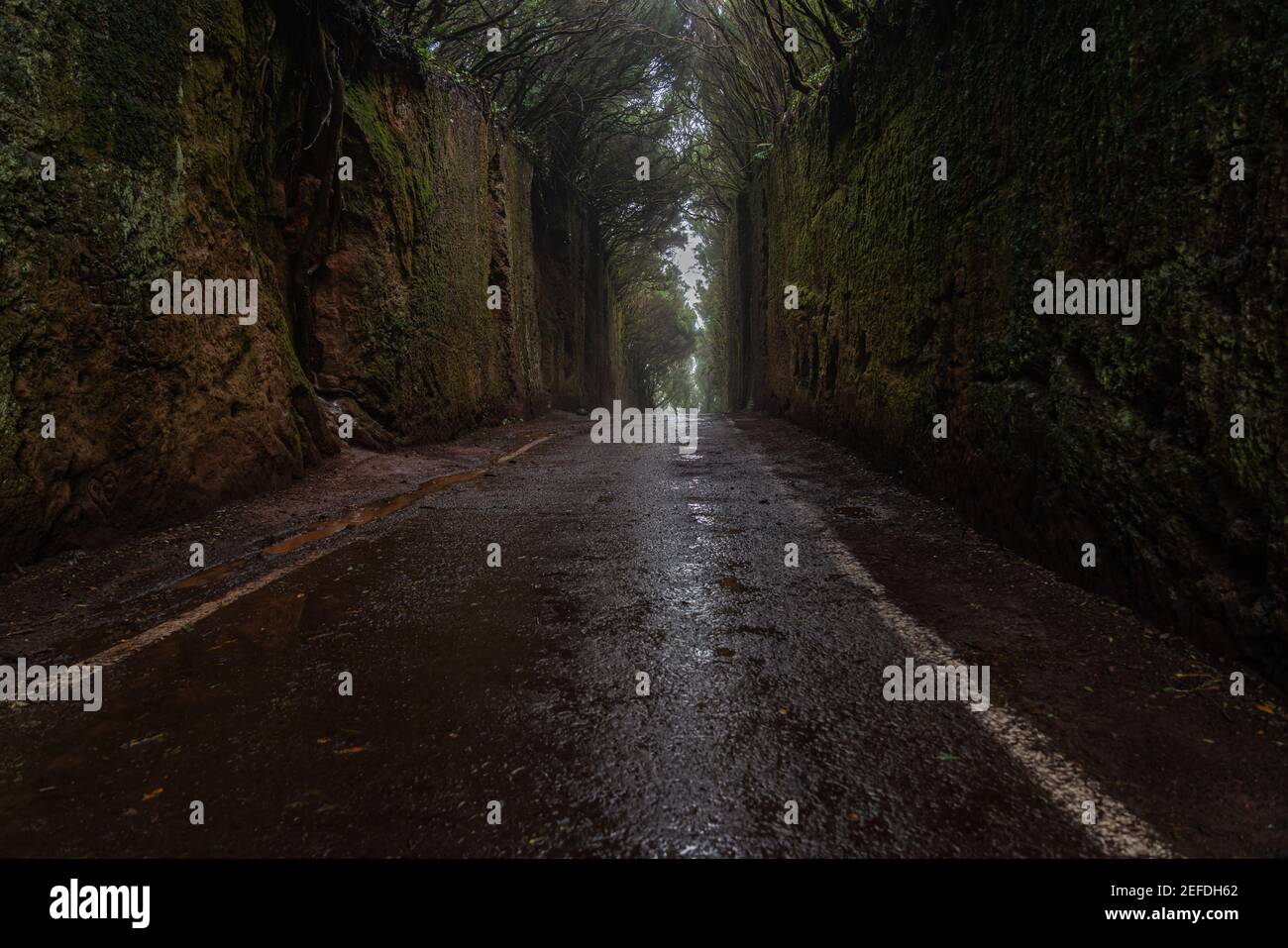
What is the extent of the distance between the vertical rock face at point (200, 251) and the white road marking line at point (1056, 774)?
4473 millimetres

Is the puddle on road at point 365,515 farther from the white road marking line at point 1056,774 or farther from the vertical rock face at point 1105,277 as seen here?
the vertical rock face at point 1105,277

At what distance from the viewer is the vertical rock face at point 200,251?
145 inches

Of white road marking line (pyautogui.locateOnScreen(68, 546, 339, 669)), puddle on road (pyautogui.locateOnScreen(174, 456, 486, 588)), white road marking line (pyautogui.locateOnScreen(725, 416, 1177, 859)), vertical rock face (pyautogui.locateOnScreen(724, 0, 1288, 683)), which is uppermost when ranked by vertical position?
vertical rock face (pyautogui.locateOnScreen(724, 0, 1288, 683))

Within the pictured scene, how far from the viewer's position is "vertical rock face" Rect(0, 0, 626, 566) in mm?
3686

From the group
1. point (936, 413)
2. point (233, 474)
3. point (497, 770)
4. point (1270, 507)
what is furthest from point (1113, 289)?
point (233, 474)

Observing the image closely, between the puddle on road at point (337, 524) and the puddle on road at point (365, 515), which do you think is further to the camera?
the puddle on road at point (365, 515)

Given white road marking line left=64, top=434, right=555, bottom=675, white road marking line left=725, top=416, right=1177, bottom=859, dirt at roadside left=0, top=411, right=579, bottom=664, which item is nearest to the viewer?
white road marking line left=725, top=416, right=1177, bottom=859

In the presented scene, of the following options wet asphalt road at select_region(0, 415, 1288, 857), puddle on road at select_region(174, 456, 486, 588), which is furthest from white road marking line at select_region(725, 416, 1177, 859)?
puddle on road at select_region(174, 456, 486, 588)

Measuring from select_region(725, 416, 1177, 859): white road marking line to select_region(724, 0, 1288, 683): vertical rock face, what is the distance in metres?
0.99

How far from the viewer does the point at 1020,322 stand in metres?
4.04

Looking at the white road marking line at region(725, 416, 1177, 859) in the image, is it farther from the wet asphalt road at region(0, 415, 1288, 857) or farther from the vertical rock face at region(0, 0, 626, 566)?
the vertical rock face at region(0, 0, 626, 566)

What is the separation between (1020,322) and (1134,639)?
1.98 metres

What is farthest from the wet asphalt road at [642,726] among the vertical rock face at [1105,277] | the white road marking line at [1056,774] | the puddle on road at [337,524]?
the vertical rock face at [1105,277]

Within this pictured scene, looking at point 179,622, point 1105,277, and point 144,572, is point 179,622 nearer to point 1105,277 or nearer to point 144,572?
point 144,572
